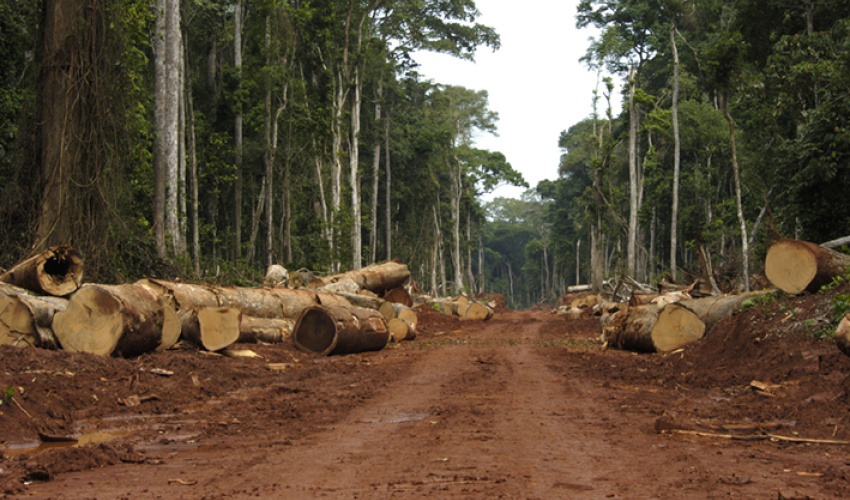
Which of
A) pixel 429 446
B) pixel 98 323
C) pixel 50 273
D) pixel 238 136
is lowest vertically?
pixel 429 446

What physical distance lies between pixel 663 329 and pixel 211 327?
763cm

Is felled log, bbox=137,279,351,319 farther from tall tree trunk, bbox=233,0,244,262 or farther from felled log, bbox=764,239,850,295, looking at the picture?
tall tree trunk, bbox=233,0,244,262

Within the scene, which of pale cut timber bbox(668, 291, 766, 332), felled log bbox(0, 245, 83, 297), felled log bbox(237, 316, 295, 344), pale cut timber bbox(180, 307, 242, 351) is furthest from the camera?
felled log bbox(237, 316, 295, 344)

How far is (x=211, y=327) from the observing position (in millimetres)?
10633

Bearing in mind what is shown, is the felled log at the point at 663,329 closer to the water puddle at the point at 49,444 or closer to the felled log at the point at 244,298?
the felled log at the point at 244,298

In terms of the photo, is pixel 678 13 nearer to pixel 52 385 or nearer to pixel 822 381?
pixel 822 381

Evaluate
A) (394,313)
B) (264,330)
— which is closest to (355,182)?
(394,313)

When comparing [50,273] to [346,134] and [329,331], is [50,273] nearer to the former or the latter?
[329,331]

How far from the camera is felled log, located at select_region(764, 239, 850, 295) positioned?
9805 mm

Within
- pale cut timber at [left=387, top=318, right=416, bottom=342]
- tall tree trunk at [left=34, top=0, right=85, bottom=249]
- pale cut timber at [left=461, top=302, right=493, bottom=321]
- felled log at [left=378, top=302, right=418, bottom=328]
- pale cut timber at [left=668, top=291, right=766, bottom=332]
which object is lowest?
pale cut timber at [left=461, top=302, right=493, bottom=321]

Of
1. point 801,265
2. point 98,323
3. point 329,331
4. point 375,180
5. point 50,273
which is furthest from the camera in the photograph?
point 375,180

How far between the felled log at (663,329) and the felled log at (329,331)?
5.14m

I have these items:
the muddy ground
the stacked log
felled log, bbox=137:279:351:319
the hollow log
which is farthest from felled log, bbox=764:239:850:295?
the hollow log

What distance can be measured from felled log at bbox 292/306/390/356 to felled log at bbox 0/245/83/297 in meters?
4.25
